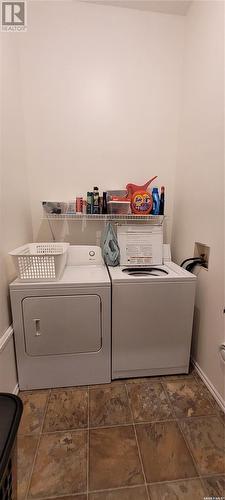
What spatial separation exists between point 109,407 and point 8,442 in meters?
1.00

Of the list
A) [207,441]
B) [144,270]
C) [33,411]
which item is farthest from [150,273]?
[33,411]

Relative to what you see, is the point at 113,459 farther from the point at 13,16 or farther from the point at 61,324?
the point at 13,16

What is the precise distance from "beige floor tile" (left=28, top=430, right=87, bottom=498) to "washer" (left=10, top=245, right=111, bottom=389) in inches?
15.3

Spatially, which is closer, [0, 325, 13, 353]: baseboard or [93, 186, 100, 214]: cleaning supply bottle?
[0, 325, 13, 353]: baseboard

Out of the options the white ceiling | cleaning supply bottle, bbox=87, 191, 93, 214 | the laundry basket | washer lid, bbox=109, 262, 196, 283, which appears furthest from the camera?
cleaning supply bottle, bbox=87, 191, 93, 214

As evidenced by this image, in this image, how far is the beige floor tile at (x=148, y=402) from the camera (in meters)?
1.46

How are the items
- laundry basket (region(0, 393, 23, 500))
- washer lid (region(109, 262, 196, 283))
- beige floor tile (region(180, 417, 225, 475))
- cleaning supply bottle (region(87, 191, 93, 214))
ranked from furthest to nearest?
1. cleaning supply bottle (region(87, 191, 93, 214))
2. washer lid (region(109, 262, 196, 283))
3. beige floor tile (region(180, 417, 225, 475))
4. laundry basket (region(0, 393, 23, 500))

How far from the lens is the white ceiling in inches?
75.0

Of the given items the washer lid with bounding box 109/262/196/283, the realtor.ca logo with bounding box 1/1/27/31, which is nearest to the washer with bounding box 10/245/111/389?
the washer lid with bounding box 109/262/196/283

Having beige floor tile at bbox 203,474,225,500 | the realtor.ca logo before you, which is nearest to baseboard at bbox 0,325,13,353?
beige floor tile at bbox 203,474,225,500

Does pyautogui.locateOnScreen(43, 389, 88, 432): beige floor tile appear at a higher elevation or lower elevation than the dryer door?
lower

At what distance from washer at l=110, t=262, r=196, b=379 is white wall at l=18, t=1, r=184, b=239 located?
1050mm

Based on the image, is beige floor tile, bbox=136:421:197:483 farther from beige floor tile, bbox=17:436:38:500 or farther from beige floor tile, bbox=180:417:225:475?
beige floor tile, bbox=17:436:38:500

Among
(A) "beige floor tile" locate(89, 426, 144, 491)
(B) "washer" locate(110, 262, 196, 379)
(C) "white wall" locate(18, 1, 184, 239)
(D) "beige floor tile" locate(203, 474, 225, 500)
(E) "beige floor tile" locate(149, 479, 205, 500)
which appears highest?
(C) "white wall" locate(18, 1, 184, 239)
